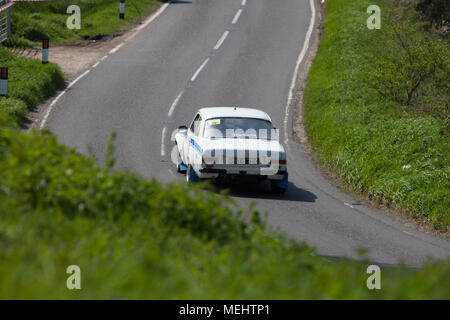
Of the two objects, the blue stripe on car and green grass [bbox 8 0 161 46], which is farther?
green grass [bbox 8 0 161 46]

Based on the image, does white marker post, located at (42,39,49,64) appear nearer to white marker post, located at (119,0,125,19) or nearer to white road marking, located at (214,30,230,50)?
white road marking, located at (214,30,230,50)

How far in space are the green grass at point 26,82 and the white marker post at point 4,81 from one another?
Answer: 7.7 inches

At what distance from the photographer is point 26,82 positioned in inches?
835

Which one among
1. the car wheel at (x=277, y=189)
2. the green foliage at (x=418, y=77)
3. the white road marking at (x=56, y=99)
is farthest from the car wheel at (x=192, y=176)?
the green foliage at (x=418, y=77)

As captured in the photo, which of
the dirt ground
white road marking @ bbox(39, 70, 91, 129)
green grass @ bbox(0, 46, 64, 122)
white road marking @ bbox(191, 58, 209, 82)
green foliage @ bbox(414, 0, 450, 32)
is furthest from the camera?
green foliage @ bbox(414, 0, 450, 32)

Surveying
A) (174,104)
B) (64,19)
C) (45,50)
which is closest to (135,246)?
(174,104)

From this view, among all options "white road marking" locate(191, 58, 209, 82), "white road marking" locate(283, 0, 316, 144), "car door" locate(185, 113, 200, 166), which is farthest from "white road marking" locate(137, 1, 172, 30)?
"car door" locate(185, 113, 200, 166)

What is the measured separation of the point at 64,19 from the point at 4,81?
1181 centimetres

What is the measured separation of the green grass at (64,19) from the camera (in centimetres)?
2817

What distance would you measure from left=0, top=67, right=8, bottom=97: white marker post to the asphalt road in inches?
58.9

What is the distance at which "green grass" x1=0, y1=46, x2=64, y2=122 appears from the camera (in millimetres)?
19219

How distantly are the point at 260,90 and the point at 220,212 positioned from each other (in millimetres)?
16592

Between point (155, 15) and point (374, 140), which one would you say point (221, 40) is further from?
point (374, 140)
